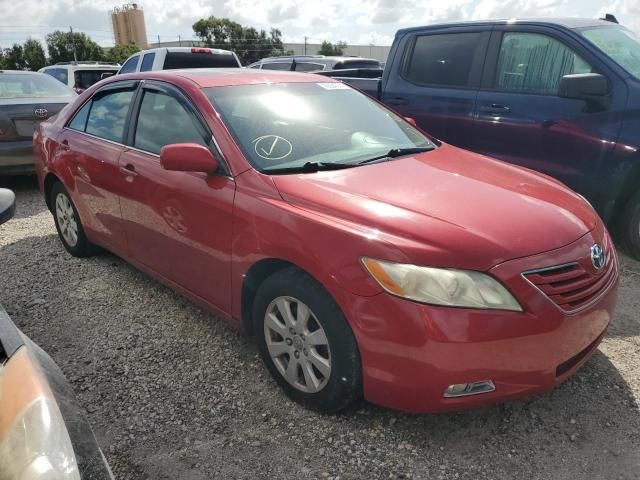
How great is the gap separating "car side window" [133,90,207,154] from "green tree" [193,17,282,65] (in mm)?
52776

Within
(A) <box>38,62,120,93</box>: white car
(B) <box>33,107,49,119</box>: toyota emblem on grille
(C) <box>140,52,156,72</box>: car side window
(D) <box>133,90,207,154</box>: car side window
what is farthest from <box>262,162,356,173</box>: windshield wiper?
(A) <box>38,62,120,93</box>: white car

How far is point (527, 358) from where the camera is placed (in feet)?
6.95

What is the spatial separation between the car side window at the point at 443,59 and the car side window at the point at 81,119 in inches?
121

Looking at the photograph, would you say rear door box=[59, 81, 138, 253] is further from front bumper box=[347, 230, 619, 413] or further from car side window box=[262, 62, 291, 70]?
car side window box=[262, 62, 291, 70]

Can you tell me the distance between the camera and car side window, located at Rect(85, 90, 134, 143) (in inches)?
145

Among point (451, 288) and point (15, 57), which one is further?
point (15, 57)

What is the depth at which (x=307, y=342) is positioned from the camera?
96.1 inches

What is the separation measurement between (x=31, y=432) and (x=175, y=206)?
1986 millimetres

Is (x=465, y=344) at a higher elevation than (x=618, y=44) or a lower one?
lower

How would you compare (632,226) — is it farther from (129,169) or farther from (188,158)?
(129,169)

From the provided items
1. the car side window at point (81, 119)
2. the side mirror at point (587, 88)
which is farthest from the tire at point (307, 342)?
the side mirror at point (587, 88)

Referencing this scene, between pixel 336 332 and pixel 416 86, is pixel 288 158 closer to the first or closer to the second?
pixel 336 332

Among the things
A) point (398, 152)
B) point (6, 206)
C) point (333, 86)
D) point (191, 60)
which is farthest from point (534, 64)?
→ point (191, 60)

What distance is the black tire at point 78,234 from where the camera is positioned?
14.3 feet
